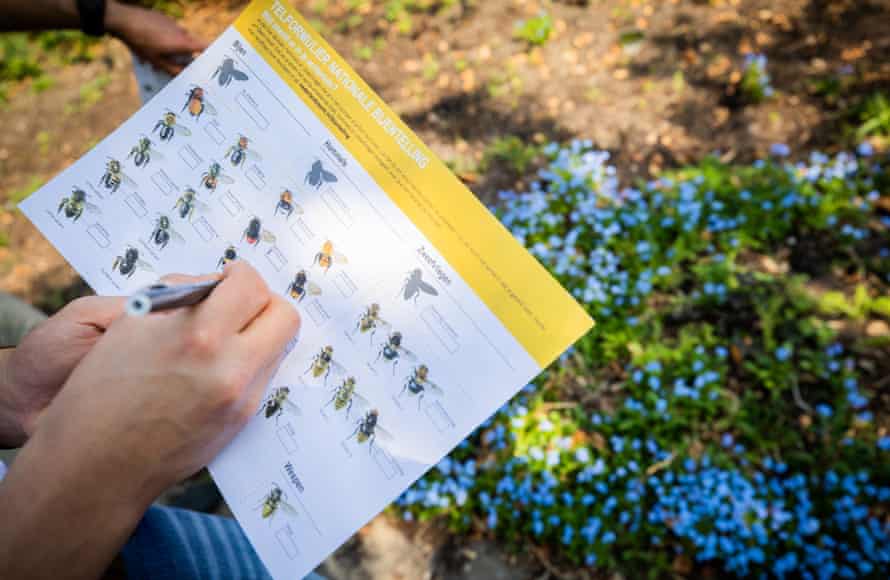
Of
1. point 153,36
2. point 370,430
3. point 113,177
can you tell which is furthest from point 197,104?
point 370,430

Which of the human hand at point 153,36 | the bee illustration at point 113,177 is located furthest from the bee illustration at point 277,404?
the human hand at point 153,36

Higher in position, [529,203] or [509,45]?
[509,45]

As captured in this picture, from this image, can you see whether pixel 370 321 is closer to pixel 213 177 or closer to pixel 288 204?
pixel 288 204

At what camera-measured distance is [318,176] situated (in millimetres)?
925

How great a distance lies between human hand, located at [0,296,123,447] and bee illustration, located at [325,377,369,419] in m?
0.35

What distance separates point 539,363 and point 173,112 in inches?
31.9

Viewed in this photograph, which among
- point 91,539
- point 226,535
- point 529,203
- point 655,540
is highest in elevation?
point 91,539

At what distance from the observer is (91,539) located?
62cm

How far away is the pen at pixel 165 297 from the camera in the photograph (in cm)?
49

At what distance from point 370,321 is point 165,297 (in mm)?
357

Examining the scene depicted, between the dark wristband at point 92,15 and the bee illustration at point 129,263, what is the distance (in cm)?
73

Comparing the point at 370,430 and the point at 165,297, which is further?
the point at 370,430

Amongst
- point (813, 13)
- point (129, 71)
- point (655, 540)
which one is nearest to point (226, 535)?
A: point (655, 540)

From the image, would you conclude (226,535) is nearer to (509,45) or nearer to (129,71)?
(509,45)
